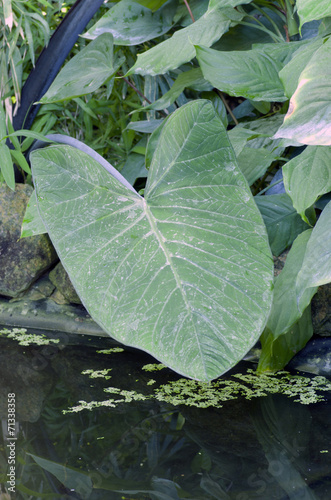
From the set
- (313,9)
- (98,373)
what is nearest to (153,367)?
(98,373)

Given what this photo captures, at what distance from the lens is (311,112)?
806 mm

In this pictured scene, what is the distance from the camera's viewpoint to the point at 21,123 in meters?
2.02

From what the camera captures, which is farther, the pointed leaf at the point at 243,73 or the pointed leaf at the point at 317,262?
the pointed leaf at the point at 243,73

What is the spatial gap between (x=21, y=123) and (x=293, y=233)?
1.20 meters

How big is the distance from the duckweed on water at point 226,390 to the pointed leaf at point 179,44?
0.85 metres

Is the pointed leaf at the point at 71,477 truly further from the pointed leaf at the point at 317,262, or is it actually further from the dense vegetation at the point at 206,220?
the pointed leaf at the point at 317,262

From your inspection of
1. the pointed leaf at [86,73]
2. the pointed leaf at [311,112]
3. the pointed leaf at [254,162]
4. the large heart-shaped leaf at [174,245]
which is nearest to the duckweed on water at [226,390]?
the large heart-shaped leaf at [174,245]

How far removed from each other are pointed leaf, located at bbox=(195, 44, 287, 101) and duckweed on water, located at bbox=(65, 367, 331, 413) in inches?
28.4

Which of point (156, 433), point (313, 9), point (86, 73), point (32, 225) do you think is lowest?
point (156, 433)

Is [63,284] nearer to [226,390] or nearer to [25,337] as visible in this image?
[25,337]

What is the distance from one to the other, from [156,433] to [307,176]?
67 centimetres

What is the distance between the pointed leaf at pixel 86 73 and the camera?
1628 millimetres

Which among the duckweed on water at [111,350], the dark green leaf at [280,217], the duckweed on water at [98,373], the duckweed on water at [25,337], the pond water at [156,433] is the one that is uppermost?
the dark green leaf at [280,217]

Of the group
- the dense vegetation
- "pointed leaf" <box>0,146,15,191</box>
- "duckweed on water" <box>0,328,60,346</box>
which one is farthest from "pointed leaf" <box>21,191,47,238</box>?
"duckweed on water" <box>0,328,60,346</box>
